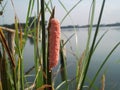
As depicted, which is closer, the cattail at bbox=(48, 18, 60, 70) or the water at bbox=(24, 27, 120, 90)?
the cattail at bbox=(48, 18, 60, 70)

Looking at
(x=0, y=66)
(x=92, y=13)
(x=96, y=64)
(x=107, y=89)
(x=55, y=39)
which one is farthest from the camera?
(x=96, y=64)

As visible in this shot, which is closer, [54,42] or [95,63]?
[54,42]

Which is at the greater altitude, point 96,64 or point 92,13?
point 92,13

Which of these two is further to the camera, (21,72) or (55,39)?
(21,72)

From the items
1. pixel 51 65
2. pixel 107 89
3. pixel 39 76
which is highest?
pixel 51 65

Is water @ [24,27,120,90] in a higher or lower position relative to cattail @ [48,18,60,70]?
lower

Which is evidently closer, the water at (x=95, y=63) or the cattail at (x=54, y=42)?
the cattail at (x=54, y=42)

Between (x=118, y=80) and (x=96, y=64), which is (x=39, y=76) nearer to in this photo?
(x=118, y=80)

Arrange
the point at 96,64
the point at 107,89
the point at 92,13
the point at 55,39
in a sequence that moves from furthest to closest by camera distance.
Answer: the point at 96,64 → the point at 107,89 → the point at 92,13 → the point at 55,39

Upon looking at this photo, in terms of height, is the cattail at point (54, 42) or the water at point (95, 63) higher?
the cattail at point (54, 42)

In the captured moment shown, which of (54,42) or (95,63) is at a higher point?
(54,42)

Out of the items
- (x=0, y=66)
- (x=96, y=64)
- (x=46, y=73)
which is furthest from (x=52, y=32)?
(x=96, y=64)
